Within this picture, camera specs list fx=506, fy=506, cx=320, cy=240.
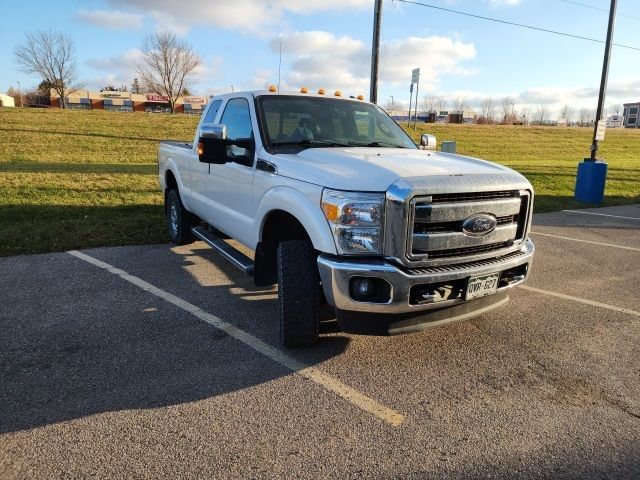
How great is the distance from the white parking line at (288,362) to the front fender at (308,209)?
86cm

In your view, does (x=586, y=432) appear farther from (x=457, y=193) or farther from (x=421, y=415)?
(x=457, y=193)

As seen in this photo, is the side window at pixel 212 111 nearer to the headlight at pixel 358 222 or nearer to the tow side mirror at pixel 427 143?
the tow side mirror at pixel 427 143

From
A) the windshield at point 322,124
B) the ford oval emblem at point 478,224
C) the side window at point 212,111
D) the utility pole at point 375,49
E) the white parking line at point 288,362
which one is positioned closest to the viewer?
the white parking line at point 288,362

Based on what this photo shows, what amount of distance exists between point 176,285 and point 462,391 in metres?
3.21

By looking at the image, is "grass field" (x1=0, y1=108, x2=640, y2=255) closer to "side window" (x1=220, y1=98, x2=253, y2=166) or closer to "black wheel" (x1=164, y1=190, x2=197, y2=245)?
"black wheel" (x1=164, y1=190, x2=197, y2=245)

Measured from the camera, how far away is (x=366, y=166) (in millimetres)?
3461

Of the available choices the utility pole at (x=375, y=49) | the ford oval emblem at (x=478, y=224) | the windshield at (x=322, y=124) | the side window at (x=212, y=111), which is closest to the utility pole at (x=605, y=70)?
the utility pole at (x=375, y=49)

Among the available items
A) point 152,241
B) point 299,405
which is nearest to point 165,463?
point 299,405

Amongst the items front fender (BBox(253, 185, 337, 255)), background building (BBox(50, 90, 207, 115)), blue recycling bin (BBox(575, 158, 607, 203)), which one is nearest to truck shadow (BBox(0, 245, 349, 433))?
front fender (BBox(253, 185, 337, 255))

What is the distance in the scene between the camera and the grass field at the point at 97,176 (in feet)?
24.8

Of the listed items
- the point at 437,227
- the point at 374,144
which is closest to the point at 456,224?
the point at 437,227

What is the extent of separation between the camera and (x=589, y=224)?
9.81m

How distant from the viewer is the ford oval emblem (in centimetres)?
345

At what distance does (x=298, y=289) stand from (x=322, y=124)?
6.05 ft
